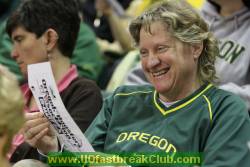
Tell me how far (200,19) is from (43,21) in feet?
2.76

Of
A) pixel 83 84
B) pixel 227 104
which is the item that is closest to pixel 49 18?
pixel 83 84

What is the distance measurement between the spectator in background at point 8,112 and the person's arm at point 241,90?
150 cm

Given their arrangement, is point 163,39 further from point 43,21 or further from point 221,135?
point 43,21

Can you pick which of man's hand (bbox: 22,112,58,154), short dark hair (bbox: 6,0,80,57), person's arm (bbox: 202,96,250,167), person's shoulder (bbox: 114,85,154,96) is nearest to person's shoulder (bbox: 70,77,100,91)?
short dark hair (bbox: 6,0,80,57)

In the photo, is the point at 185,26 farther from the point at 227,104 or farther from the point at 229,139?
the point at 229,139

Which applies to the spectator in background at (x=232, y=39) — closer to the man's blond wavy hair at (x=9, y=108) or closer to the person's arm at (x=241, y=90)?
the person's arm at (x=241, y=90)

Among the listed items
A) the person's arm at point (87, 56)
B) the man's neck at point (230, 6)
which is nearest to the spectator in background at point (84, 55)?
the person's arm at point (87, 56)

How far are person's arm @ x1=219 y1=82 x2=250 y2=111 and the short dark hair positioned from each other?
2.65ft

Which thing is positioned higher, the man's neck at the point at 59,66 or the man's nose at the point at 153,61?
the man's nose at the point at 153,61

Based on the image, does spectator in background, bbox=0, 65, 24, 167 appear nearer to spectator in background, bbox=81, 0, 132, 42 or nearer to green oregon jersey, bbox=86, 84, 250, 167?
green oregon jersey, bbox=86, 84, 250, 167

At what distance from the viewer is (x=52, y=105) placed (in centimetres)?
256

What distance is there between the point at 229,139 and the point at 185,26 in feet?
1.73

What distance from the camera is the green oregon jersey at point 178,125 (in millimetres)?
2457

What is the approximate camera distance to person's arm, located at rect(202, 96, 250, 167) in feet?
7.97
